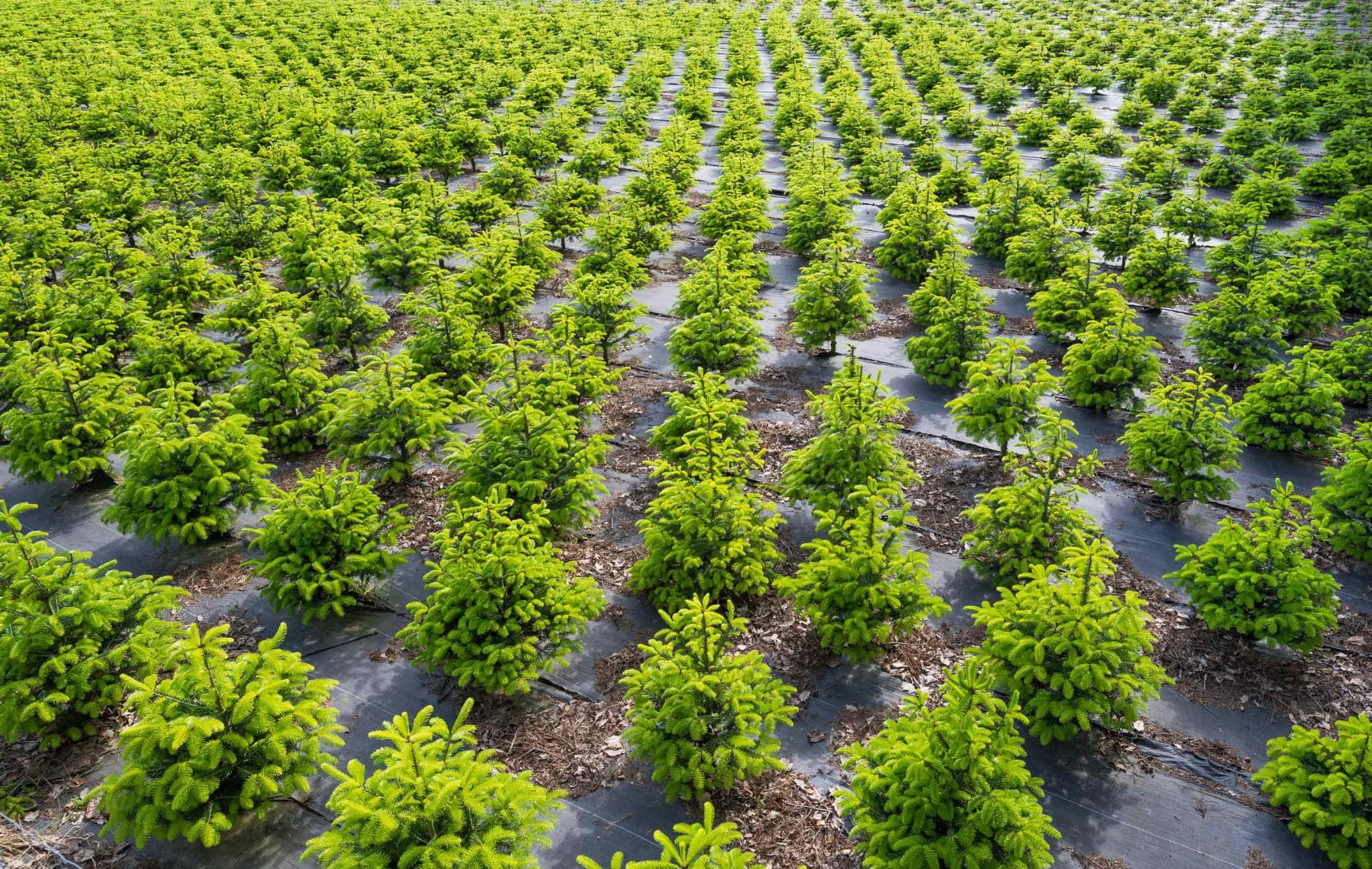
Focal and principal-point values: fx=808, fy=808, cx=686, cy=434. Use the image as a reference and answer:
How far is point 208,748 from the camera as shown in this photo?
198 inches

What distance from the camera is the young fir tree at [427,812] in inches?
173

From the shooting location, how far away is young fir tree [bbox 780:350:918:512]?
7926mm

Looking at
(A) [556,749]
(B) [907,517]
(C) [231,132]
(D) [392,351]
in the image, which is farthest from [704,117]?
(A) [556,749]

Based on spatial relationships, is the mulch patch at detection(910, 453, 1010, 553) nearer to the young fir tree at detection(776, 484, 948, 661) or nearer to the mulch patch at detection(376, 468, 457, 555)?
the young fir tree at detection(776, 484, 948, 661)

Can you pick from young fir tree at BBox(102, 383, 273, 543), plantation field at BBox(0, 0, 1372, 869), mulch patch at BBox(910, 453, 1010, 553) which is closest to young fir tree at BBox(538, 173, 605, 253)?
plantation field at BBox(0, 0, 1372, 869)

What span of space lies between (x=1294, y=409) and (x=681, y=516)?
23.7 feet

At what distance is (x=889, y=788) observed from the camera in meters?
5.01

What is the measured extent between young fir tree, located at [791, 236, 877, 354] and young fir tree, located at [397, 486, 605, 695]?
236 inches

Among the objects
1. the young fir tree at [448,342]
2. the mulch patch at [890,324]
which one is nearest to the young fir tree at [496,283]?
the young fir tree at [448,342]

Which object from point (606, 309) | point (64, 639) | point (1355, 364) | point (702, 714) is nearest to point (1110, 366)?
point (1355, 364)

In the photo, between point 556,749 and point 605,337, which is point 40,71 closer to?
point 605,337

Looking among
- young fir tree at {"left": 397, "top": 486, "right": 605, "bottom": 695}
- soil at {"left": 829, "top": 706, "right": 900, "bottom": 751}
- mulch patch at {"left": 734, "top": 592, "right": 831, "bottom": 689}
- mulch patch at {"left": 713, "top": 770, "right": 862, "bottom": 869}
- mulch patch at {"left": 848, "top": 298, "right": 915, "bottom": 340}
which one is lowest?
mulch patch at {"left": 848, "top": 298, "right": 915, "bottom": 340}

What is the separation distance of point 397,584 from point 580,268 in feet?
20.0

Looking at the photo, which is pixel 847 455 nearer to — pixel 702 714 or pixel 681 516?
pixel 681 516
